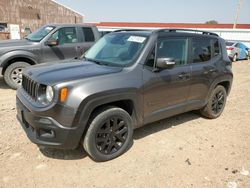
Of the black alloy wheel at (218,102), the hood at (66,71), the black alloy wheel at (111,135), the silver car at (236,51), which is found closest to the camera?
the hood at (66,71)

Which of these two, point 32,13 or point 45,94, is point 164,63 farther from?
point 32,13

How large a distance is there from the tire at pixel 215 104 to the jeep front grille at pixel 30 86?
136 inches

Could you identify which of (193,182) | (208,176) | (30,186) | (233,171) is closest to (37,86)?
(30,186)

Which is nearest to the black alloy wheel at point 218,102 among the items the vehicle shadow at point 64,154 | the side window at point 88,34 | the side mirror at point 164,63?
the side mirror at point 164,63

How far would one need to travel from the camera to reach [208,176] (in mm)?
3154

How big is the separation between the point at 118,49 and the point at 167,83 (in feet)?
3.26

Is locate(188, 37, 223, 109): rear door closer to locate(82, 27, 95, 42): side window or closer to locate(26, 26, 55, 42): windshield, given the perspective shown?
locate(82, 27, 95, 42): side window

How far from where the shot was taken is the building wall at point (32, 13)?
76.7 ft

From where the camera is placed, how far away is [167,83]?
3.85 meters

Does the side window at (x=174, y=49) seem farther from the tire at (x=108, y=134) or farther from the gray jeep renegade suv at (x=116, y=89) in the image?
the tire at (x=108, y=134)

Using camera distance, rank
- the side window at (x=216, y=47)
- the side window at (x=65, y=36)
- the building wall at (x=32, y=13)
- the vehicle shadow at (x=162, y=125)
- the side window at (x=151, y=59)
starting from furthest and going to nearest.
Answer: the building wall at (x=32, y=13) < the side window at (x=65, y=36) < the side window at (x=216, y=47) < the vehicle shadow at (x=162, y=125) < the side window at (x=151, y=59)

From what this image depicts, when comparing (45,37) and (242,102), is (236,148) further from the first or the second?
(45,37)

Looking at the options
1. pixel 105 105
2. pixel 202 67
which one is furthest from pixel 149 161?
pixel 202 67

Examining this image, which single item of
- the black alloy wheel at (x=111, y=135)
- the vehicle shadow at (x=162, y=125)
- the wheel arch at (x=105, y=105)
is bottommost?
the vehicle shadow at (x=162, y=125)
